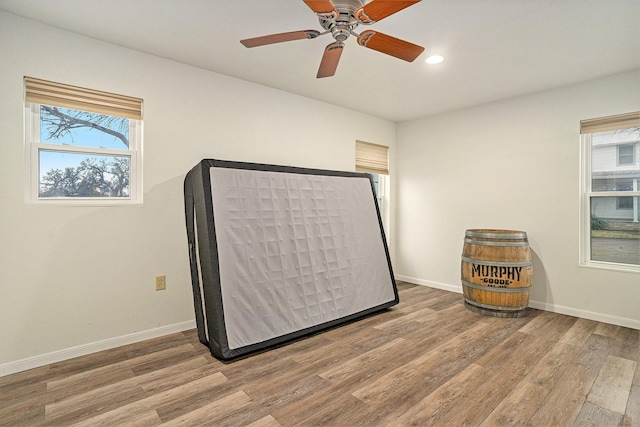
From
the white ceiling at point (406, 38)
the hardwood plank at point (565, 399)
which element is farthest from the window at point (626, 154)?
the hardwood plank at point (565, 399)

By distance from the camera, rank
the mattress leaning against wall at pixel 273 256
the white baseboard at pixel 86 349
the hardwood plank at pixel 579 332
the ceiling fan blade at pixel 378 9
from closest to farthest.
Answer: the ceiling fan blade at pixel 378 9
the white baseboard at pixel 86 349
the mattress leaning against wall at pixel 273 256
the hardwood plank at pixel 579 332

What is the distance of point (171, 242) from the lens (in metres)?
2.81

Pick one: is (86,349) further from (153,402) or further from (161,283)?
(153,402)

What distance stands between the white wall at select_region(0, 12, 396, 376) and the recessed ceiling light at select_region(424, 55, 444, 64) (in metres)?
1.60

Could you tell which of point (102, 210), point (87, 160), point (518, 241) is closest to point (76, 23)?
point (87, 160)

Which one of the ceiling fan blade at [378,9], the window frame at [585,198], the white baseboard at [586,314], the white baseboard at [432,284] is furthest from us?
the white baseboard at [432,284]

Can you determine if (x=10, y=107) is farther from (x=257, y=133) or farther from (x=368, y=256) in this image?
(x=368, y=256)

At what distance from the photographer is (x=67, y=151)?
2.43m

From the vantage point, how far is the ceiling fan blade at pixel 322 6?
1.58 metres

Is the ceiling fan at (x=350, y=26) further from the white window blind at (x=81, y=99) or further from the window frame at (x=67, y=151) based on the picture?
the window frame at (x=67, y=151)

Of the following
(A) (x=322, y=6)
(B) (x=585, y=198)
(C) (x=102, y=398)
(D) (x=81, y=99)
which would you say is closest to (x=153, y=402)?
(C) (x=102, y=398)

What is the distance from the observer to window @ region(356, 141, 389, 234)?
4.43 m

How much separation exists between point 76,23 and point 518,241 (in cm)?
399

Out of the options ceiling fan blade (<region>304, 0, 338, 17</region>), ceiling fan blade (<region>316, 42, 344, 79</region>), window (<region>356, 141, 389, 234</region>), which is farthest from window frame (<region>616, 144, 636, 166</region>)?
ceiling fan blade (<region>304, 0, 338, 17</region>)
